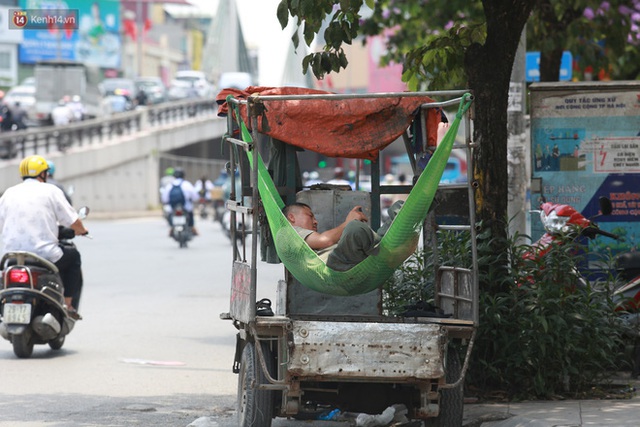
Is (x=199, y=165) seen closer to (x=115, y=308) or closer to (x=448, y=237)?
(x=115, y=308)

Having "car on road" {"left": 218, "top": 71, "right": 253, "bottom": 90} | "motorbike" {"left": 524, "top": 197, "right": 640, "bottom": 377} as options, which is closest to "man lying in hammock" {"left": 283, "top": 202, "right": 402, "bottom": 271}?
"motorbike" {"left": 524, "top": 197, "right": 640, "bottom": 377}

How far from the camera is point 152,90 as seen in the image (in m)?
70.0

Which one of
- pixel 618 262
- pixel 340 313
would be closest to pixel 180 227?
pixel 618 262

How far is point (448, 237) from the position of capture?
28.2 feet

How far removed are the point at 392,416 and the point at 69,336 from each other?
5.85 metres

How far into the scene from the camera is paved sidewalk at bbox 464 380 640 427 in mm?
7266

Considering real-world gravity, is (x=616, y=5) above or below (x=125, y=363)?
above

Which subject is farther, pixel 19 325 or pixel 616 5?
pixel 616 5

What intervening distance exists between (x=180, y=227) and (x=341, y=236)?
21.5m

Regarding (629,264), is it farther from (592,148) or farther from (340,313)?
(340,313)

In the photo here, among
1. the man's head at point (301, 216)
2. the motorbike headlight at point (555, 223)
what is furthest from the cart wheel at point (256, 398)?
the motorbike headlight at point (555, 223)

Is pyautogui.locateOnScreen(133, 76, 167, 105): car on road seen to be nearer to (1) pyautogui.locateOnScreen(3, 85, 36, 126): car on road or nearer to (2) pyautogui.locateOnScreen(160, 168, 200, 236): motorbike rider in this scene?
(1) pyautogui.locateOnScreen(3, 85, 36, 126): car on road

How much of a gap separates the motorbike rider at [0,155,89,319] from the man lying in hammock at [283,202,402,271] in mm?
4221

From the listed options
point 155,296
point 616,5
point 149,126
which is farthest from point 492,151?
point 149,126
